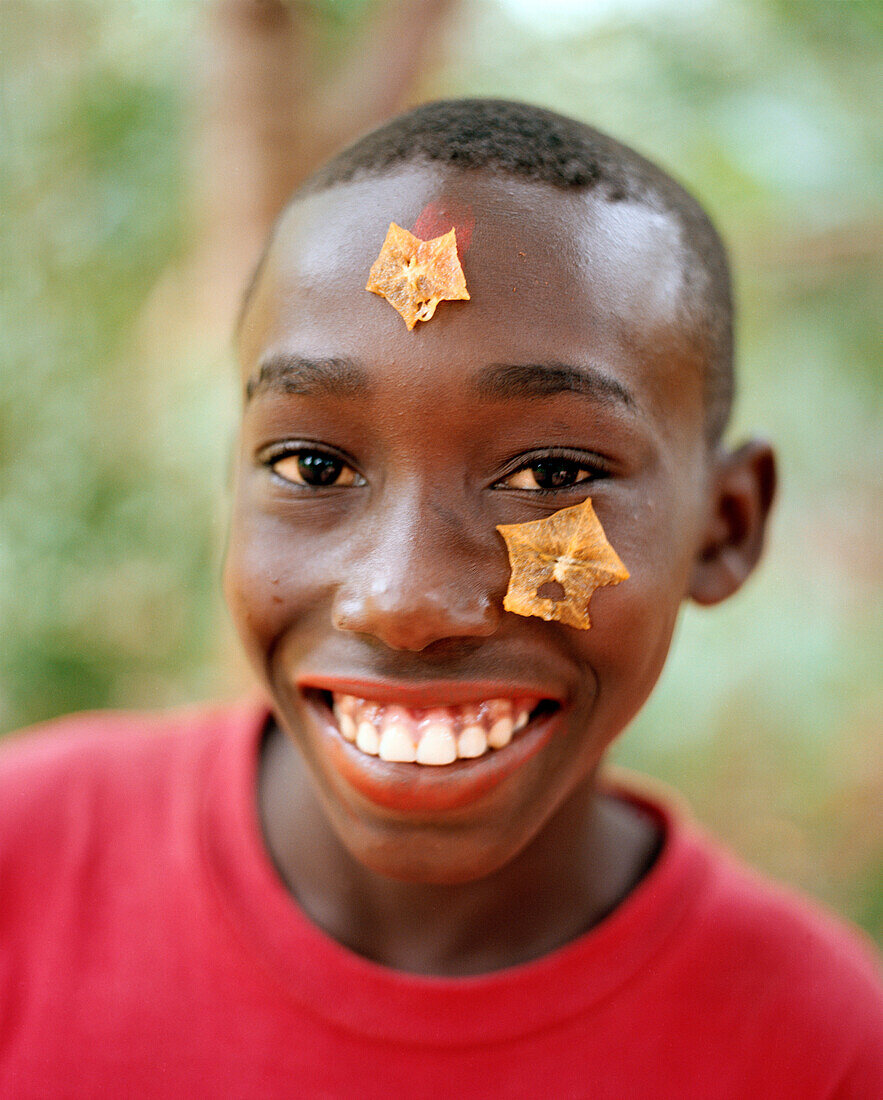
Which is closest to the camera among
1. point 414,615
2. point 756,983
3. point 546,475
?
point 414,615

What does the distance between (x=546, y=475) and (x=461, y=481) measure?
118 millimetres

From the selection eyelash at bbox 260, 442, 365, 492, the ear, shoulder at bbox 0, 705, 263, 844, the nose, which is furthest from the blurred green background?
the nose

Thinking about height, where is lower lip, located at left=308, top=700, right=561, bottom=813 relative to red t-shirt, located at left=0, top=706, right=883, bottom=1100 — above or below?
above

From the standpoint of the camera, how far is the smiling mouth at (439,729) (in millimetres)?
1245

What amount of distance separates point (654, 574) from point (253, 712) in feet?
2.68

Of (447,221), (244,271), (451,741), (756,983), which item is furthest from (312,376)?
(244,271)

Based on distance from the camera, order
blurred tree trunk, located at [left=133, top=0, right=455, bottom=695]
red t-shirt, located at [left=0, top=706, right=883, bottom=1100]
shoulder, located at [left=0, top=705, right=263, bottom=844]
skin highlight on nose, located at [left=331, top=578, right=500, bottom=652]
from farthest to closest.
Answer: blurred tree trunk, located at [left=133, top=0, right=455, bottom=695]
shoulder, located at [left=0, top=705, right=263, bottom=844]
red t-shirt, located at [left=0, top=706, right=883, bottom=1100]
skin highlight on nose, located at [left=331, top=578, right=500, bottom=652]

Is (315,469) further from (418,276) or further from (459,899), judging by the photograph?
(459,899)

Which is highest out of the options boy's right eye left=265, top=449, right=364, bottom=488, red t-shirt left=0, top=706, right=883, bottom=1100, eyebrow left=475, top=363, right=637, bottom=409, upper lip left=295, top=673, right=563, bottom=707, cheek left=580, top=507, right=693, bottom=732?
eyebrow left=475, top=363, right=637, bottom=409

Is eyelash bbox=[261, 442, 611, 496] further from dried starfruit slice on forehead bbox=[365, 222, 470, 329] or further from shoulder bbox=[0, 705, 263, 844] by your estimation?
shoulder bbox=[0, 705, 263, 844]

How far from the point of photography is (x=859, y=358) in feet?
10.5

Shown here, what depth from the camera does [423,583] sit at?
114cm

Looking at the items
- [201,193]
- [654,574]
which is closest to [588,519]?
[654,574]

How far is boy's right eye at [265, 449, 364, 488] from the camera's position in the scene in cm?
129
